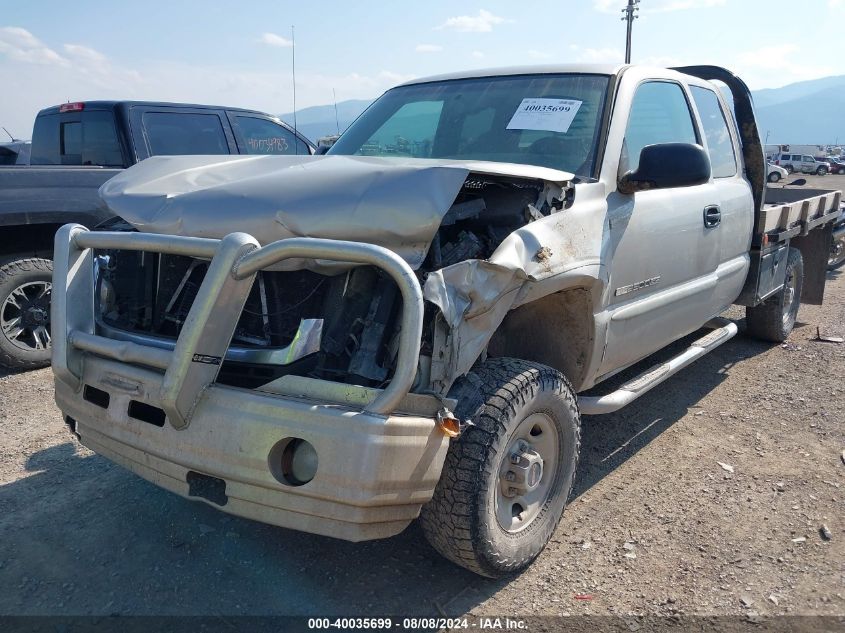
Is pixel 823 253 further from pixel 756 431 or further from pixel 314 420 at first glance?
pixel 314 420

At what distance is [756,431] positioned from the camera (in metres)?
4.19

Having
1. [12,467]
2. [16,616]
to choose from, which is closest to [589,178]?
[16,616]

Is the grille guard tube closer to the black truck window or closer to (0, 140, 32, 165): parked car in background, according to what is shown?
the black truck window

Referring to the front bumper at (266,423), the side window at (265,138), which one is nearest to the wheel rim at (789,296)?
the side window at (265,138)

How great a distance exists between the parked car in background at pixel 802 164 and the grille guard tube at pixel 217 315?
52993 mm

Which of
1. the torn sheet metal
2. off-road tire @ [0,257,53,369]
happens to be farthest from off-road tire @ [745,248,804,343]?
off-road tire @ [0,257,53,369]

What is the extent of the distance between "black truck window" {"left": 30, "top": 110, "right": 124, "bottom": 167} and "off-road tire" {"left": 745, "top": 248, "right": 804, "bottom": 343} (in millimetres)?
5630

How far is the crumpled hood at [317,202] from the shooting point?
92.9 inches

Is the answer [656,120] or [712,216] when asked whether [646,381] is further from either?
[656,120]

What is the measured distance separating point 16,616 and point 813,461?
385 centimetres

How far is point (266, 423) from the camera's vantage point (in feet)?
6.84

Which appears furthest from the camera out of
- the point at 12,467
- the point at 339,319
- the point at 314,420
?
the point at 12,467

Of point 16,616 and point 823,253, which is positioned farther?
point 823,253

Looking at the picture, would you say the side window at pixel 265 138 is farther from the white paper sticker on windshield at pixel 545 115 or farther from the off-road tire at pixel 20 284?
the white paper sticker on windshield at pixel 545 115
